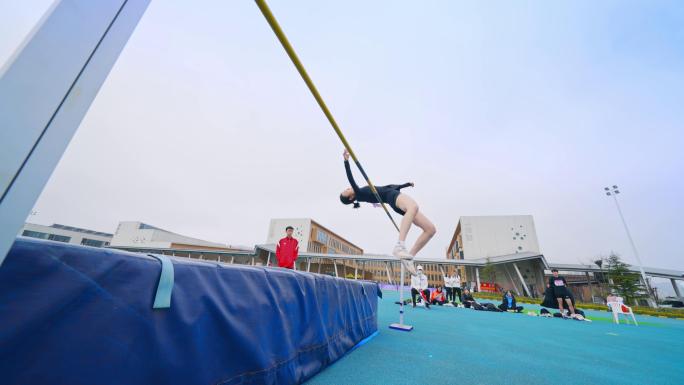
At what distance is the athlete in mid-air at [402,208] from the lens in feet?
10.2

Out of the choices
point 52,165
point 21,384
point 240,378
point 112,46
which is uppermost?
point 112,46

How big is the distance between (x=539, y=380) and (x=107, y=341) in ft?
9.99

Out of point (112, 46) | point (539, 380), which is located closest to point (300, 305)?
point (112, 46)

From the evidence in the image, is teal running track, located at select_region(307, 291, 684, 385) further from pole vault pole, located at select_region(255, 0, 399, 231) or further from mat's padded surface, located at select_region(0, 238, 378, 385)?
pole vault pole, located at select_region(255, 0, 399, 231)

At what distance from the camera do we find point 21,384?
2.27 feet

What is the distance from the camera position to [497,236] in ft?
104

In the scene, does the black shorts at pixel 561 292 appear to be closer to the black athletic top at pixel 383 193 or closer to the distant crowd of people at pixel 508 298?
the distant crowd of people at pixel 508 298

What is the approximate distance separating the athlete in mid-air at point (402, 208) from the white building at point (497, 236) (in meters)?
32.4

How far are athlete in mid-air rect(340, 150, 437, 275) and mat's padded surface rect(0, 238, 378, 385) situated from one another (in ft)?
5.67

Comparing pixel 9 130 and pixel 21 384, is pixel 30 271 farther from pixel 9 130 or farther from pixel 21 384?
pixel 9 130

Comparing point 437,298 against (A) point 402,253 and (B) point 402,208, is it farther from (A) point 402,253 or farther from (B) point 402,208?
(B) point 402,208

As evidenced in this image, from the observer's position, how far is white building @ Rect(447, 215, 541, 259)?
1214 inches

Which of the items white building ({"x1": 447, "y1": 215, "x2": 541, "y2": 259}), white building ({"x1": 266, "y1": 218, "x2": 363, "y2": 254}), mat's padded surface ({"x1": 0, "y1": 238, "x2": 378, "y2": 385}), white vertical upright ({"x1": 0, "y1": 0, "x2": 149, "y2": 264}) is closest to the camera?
white vertical upright ({"x1": 0, "y1": 0, "x2": 149, "y2": 264})

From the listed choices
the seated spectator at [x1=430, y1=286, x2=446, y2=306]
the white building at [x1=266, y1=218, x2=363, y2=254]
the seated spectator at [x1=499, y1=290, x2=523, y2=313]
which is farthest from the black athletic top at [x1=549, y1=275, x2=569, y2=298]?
the white building at [x1=266, y1=218, x2=363, y2=254]
